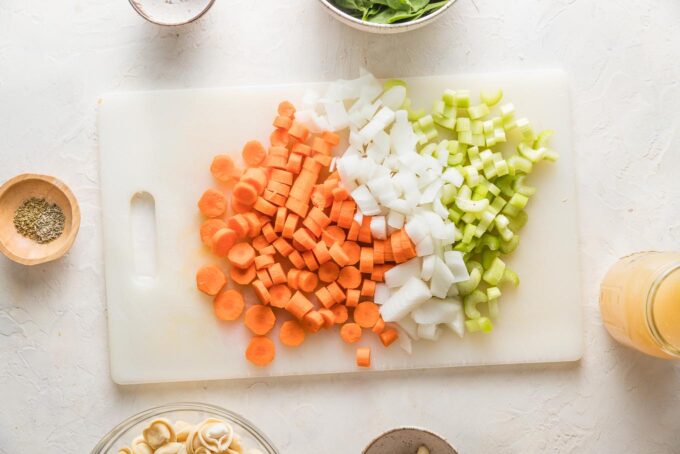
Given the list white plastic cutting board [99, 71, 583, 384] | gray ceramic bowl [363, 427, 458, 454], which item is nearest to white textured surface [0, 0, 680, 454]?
white plastic cutting board [99, 71, 583, 384]

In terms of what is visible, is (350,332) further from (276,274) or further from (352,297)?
(276,274)

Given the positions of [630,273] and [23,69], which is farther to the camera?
[23,69]

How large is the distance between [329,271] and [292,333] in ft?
0.72

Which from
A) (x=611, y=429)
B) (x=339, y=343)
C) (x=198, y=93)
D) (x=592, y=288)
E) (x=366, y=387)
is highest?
(x=198, y=93)

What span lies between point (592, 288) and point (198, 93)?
137 centimetres

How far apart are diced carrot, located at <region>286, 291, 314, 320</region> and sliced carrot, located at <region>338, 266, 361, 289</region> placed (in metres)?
0.12

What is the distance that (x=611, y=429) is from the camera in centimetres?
228

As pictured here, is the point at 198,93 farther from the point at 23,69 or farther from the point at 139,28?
the point at 23,69

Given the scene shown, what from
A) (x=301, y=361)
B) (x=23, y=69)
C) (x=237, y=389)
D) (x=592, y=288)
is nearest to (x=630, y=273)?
(x=592, y=288)

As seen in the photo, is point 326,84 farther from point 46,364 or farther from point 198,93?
point 46,364

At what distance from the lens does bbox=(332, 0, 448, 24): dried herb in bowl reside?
6.93 ft

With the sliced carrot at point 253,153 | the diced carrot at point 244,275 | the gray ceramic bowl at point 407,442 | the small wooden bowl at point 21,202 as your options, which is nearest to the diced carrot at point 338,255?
the diced carrot at point 244,275

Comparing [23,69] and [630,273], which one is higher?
[23,69]

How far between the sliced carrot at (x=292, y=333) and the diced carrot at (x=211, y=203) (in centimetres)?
40
